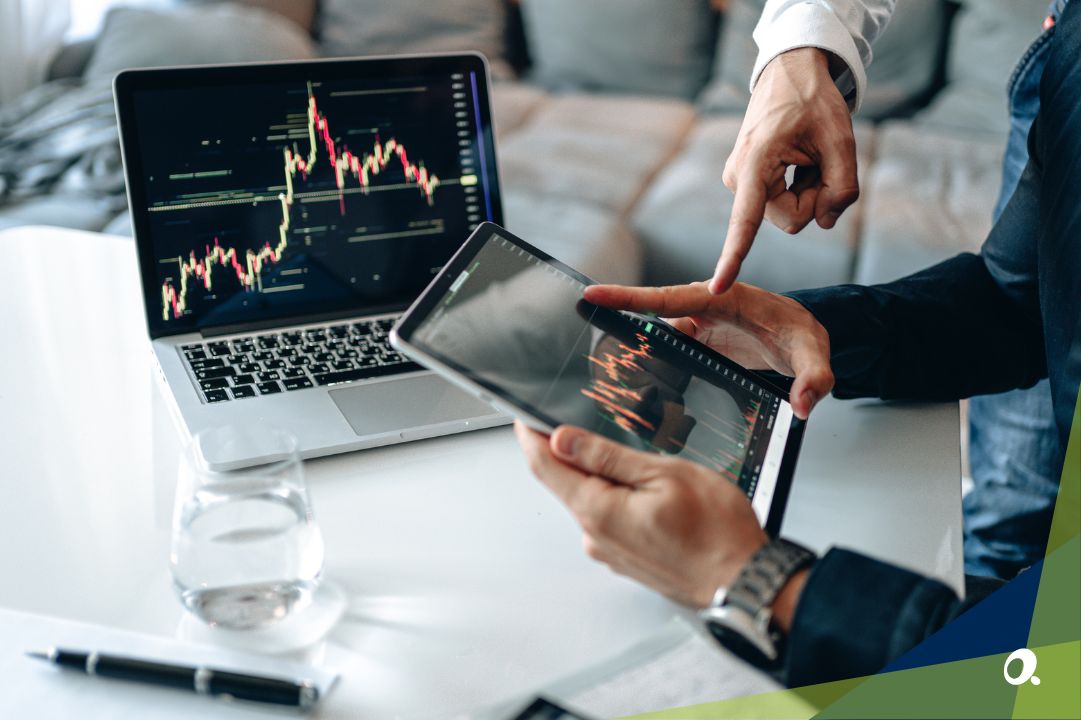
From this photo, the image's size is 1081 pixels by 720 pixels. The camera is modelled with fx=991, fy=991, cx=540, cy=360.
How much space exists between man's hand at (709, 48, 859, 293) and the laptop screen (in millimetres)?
311

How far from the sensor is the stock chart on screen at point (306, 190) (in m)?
A: 0.95

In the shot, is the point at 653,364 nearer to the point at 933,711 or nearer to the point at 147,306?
the point at 933,711

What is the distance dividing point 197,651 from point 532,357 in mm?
287

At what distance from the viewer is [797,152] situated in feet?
2.86

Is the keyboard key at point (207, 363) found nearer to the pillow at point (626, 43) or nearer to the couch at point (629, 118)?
the couch at point (629, 118)

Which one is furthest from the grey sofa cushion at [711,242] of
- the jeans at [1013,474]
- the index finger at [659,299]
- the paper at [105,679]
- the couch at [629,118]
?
the paper at [105,679]

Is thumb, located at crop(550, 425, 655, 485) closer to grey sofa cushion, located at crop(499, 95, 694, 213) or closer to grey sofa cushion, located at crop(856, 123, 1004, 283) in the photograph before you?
grey sofa cushion, located at crop(856, 123, 1004, 283)

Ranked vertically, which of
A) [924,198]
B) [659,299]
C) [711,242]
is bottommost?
[711,242]

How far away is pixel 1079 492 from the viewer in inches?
37.7

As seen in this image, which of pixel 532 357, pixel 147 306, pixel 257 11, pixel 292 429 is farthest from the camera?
pixel 257 11

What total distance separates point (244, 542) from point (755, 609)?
0.31m

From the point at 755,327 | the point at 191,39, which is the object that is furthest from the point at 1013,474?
the point at 191,39

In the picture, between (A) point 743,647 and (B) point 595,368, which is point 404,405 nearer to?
(B) point 595,368

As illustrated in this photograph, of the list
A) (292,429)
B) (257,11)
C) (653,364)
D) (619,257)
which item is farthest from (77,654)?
(257,11)
